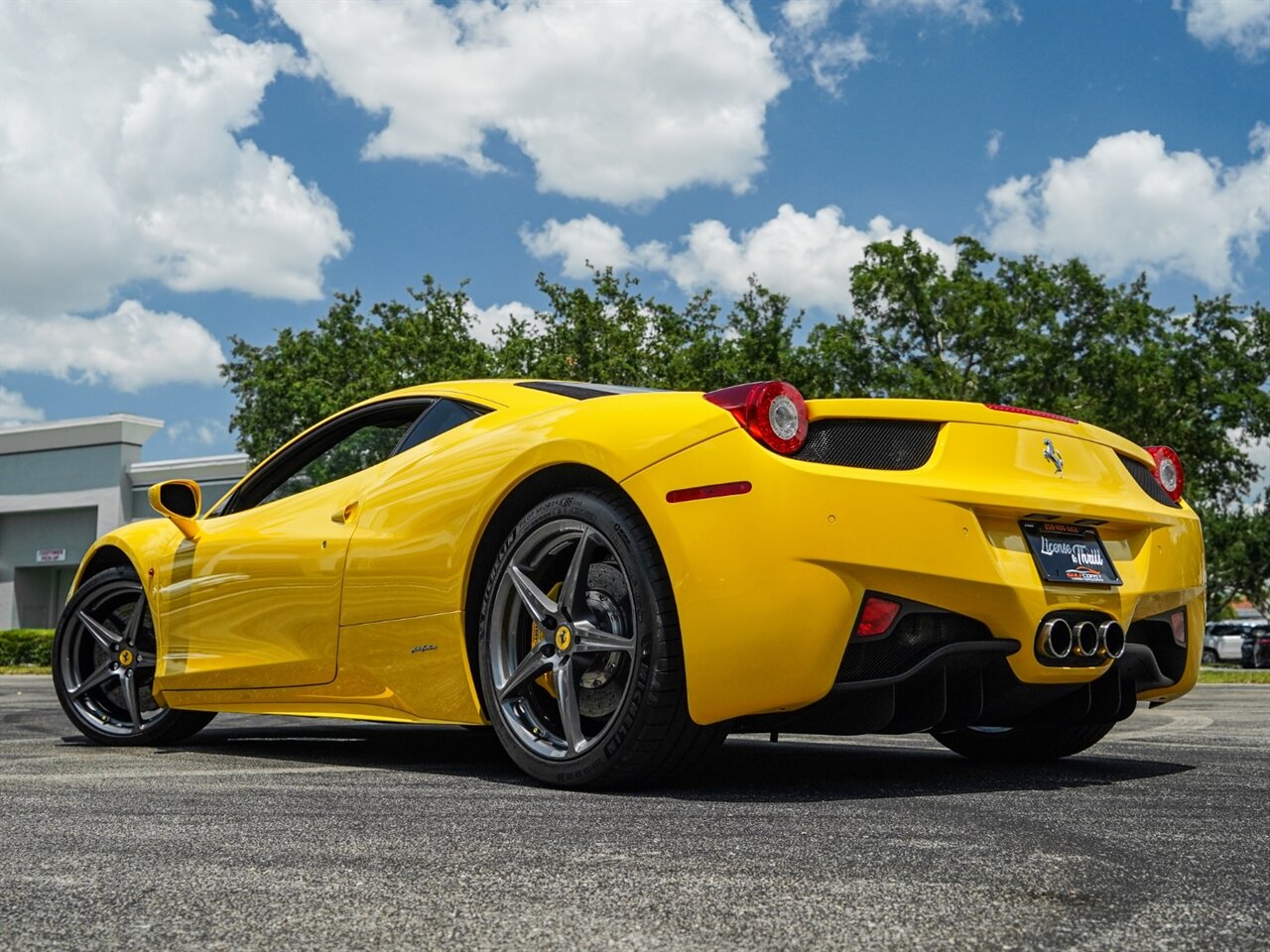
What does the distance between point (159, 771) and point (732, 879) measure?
8.98 feet

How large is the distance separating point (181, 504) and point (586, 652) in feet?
8.82

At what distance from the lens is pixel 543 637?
4035 mm

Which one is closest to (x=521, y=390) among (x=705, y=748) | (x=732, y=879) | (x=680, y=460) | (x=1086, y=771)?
(x=680, y=460)

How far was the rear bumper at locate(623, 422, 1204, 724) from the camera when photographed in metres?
3.48

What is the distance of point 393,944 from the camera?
198cm

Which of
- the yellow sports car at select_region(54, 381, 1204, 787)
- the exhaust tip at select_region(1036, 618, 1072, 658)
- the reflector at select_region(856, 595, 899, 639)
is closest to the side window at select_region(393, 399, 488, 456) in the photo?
the yellow sports car at select_region(54, 381, 1204, 787)

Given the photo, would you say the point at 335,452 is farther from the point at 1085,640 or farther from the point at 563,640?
the point at 1085,640

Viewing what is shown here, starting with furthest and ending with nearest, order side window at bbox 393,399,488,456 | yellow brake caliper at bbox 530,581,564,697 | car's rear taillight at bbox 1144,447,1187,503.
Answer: side window at bbox 393,399,488,456 < car's rear taillight at bbox 1144,447,1187,503 < yellow brake caliper at bbox 530,581,564,697

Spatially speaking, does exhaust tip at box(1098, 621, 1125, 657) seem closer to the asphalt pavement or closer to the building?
the asphalt pavement

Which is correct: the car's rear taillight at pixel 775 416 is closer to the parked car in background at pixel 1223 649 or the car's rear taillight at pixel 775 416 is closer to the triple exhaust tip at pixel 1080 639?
the triple exhaust tip at pixel 1080 639

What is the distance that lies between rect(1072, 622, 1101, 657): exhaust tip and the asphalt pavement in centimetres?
39

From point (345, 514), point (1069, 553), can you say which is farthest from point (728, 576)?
point (345, 514)

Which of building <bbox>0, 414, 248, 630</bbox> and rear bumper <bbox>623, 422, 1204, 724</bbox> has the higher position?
building <bbox>0, 414, 248, 630</bbox>

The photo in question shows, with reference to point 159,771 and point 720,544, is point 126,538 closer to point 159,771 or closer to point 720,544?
point 159,771
